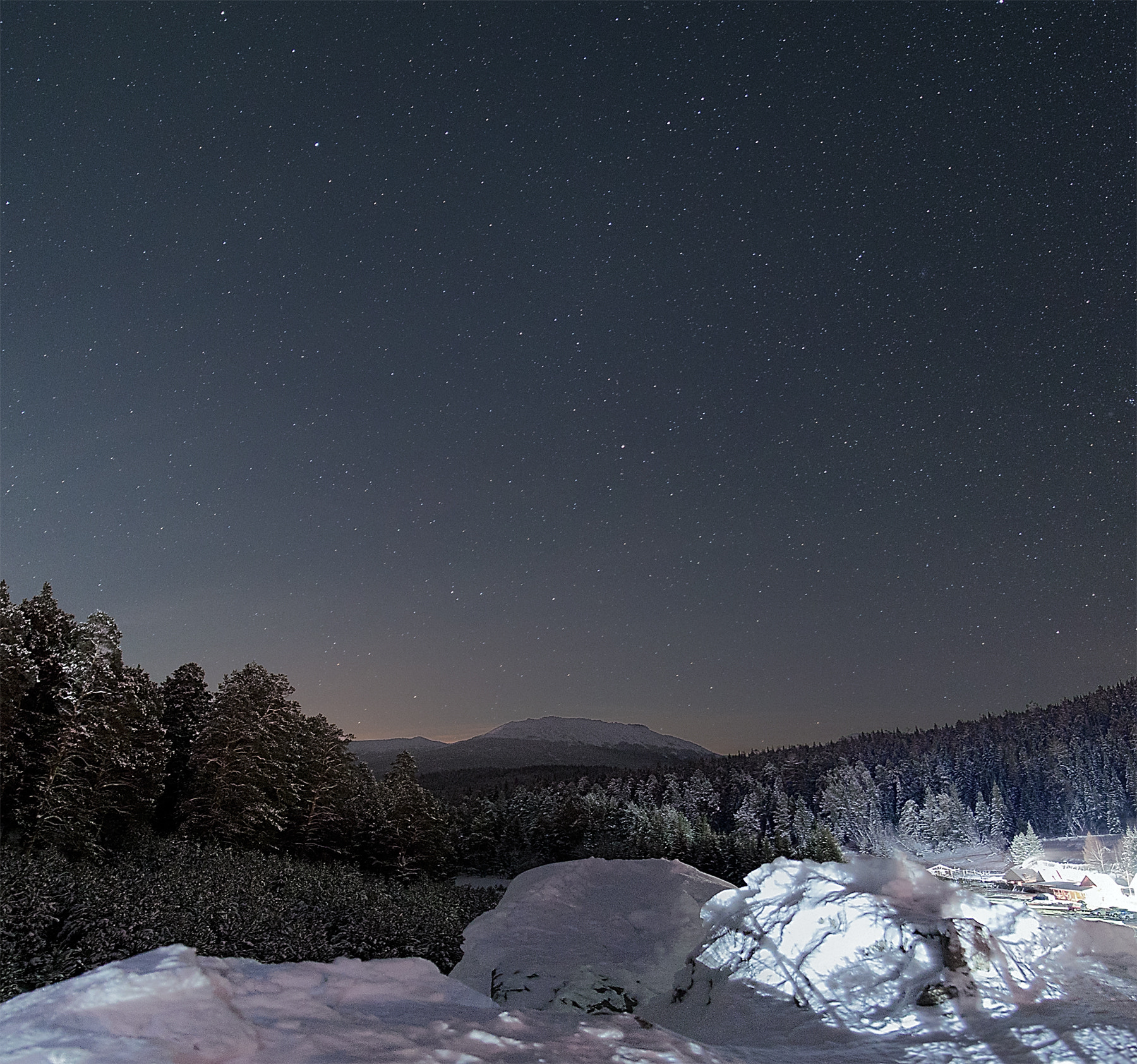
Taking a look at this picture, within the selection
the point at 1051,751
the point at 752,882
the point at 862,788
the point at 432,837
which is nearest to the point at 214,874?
the point at 752,882

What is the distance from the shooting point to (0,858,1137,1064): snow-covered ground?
5.79 metres

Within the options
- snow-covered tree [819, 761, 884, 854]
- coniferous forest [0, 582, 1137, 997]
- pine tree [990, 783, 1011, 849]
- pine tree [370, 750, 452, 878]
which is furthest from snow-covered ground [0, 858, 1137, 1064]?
pine tree [990, 783, 1011, 849]

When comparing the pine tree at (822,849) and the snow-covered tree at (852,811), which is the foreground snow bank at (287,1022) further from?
the snow-covered tree at (852,811)

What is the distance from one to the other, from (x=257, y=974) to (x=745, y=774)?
322ft

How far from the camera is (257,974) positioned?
7297 millimetres

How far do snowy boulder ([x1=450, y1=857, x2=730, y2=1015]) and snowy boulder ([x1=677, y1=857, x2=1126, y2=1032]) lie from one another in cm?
171

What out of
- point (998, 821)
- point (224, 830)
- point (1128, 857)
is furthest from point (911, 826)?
point (224, 830)

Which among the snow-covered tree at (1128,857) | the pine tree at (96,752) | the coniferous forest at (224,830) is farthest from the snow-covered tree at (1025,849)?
the pine tree at (96,752)

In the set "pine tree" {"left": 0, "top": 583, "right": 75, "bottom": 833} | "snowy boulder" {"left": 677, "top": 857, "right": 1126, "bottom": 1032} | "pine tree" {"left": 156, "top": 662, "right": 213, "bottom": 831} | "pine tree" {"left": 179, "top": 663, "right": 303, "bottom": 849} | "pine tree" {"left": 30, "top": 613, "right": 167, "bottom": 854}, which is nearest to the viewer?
"snowy boulder" {"left": 677, "top": 857, "right": 1126, "bottom": 1032}

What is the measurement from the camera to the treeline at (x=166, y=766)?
21.9 meters

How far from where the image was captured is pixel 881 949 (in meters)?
12.8

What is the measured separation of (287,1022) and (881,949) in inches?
423

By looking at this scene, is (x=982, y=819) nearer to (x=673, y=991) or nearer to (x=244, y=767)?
(x=244, y=767)

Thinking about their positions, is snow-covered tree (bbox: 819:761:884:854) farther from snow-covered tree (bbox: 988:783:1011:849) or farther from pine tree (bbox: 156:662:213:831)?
pine tree (bbox: 156:662:213:831)
